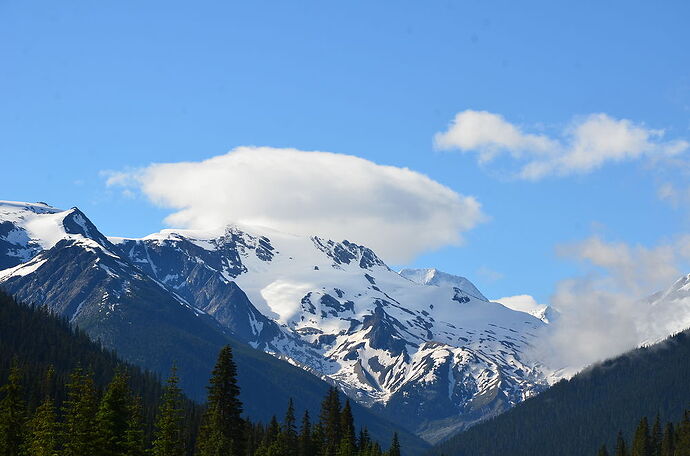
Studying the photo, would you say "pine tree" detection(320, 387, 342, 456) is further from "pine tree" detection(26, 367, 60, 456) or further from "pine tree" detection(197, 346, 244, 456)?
"pine tree" detection(26, 367, 60, 456)

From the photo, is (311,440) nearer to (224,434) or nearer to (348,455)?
(348,455)

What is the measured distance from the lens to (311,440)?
158m

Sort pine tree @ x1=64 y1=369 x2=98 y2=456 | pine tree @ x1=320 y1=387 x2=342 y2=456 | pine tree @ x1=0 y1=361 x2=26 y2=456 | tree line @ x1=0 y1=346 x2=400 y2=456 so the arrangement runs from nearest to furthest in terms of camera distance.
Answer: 1. pine tree @ x1=64 y1=369 x2=98 y2=456
2. tree line @ x1=0 y1=346 x2=400 y2=456
3. pine tree @ x1=0 y1=361 x2=26 y2=456
4. pine tree @ x1=320 y1=387 x2=342 y2=456

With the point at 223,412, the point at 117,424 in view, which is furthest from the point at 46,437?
the point at 223,412

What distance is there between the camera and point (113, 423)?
265ft

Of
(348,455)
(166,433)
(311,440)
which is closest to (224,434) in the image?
(166,433)

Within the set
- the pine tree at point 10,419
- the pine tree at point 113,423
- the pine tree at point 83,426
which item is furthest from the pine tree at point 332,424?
the pine tree at point 113,423

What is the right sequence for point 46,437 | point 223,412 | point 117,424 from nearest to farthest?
1. point 117,424
2. point 46,437
3. point 223,412

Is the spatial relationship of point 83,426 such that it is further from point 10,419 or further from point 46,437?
point 10,419

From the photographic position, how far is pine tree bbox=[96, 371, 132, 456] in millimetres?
79625

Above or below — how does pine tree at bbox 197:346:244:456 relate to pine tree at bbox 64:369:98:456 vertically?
above

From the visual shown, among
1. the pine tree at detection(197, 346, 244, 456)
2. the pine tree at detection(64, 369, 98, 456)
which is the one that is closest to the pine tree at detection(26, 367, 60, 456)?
the pine tree at detection(64, 369, 98, 456)

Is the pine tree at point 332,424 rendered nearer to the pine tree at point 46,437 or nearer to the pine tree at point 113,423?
the pine tree at point 46,437

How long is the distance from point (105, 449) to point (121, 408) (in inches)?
157
